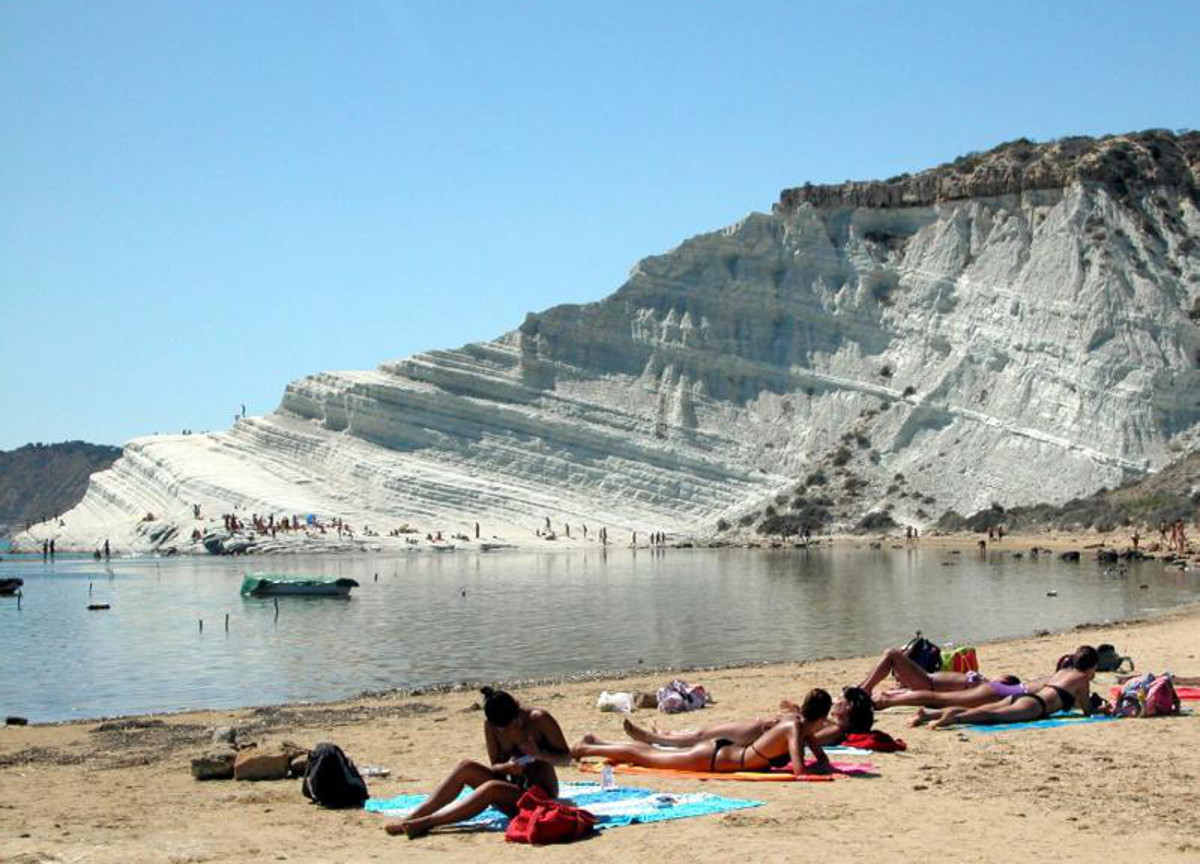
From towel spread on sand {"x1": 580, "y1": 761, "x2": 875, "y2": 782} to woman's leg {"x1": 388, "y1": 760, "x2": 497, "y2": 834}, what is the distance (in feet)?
5.70

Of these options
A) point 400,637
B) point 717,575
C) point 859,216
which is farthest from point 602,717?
point 859,216

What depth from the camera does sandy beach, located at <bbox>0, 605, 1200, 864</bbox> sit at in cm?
808

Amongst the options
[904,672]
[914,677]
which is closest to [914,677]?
[914,677]

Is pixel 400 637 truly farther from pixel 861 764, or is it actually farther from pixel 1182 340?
pixel 1182 340

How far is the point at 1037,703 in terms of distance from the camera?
12656 mm

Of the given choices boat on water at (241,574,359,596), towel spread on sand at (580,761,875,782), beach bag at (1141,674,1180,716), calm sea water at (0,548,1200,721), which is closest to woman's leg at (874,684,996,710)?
beach bag at (1141,674,1180,716)

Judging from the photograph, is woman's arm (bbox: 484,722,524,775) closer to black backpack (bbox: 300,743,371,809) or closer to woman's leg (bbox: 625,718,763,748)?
black backpack (bbox: 300,743,371,809)

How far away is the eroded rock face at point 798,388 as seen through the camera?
70250mm

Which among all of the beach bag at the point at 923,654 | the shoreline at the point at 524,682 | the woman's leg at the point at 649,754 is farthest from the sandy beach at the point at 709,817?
the shoreline at the point at 524,682

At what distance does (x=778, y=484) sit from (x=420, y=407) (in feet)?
64.5

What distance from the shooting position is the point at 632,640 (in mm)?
26312

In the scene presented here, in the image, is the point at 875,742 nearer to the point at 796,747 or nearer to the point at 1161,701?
the point at 796,747

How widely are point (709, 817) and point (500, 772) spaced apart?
139cm

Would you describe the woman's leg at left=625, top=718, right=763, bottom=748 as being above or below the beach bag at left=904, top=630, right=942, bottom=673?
below
